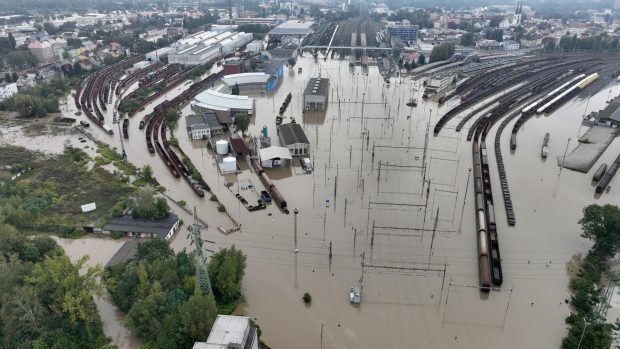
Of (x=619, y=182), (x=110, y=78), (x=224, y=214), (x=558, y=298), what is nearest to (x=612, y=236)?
(x=558, y=298)

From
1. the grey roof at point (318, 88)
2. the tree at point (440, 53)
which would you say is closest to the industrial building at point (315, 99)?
the grey roof at point (318, 88)

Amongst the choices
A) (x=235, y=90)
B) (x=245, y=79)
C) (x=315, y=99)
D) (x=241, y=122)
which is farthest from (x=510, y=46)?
(x=241, y=122)

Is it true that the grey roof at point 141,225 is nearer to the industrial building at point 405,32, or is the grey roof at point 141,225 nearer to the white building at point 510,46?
the white building at point 510,46

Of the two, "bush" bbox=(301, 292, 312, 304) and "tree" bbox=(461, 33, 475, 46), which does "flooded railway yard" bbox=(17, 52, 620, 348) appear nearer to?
"bush" bbox=(301, 292, 312, 304)

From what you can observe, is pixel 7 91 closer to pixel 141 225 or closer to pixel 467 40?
pixel 141 225

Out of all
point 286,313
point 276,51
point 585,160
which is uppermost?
point 276,51

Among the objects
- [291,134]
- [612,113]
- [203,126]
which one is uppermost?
[612,113]

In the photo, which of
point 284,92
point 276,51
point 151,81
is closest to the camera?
point 284,92

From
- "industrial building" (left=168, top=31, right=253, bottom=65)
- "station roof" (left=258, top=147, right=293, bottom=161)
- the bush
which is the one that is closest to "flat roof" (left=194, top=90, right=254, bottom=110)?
"station roof" (left=258, top=147, right=293, bottom=161)

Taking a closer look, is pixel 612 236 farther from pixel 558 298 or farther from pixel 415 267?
pixel 415 267
